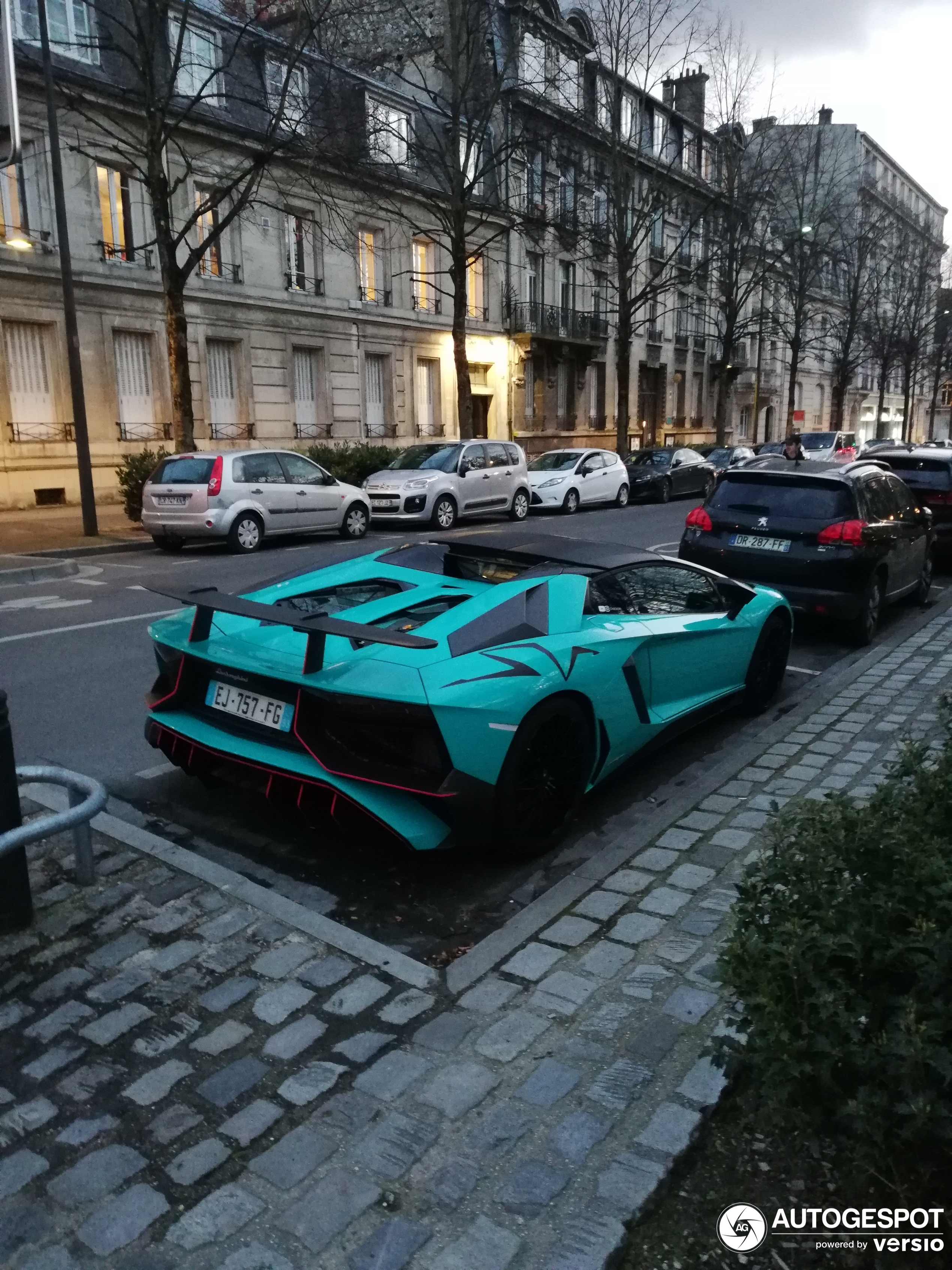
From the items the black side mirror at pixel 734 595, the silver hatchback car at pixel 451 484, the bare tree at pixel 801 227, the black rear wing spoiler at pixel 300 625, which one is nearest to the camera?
the black rear wing spoiler at pixel 300 625

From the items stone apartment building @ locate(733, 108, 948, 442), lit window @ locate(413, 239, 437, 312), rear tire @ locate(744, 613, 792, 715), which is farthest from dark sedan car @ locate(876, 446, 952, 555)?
stone apartment building @ locate(733, 108, 948, 442)

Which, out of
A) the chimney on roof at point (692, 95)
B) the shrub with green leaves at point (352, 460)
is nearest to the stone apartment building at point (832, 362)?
the chimney on roof at point (692, 95)

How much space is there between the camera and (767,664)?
6633 millimetres

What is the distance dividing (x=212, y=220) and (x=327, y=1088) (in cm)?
2477

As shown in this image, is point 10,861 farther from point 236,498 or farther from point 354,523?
point 354,523

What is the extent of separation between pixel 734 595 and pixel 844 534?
2722 millimetres

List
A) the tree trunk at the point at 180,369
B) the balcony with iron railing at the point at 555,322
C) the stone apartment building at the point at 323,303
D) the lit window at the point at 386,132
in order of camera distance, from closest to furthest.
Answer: the tree trunk at the point at 180,369 → the stone apartment building at the point at 323,303 → the lit window at the point at 386,132 → the balcony with iron railing at the point at 555,322

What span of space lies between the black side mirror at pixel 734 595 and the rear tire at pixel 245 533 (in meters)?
10.2

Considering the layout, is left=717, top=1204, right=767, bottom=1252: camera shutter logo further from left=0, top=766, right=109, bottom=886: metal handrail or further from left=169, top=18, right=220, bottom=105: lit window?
left=169, top=18, right=220, bottom=105: lit window

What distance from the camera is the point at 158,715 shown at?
4555mm

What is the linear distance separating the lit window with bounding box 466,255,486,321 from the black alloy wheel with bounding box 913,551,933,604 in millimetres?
25486

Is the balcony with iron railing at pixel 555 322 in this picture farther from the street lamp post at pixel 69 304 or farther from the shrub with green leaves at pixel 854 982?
the shrub with green leaves at pixel 854 982

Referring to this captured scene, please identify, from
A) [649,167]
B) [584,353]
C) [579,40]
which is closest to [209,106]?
[579,40]

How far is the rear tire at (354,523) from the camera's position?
17141 millimetres
